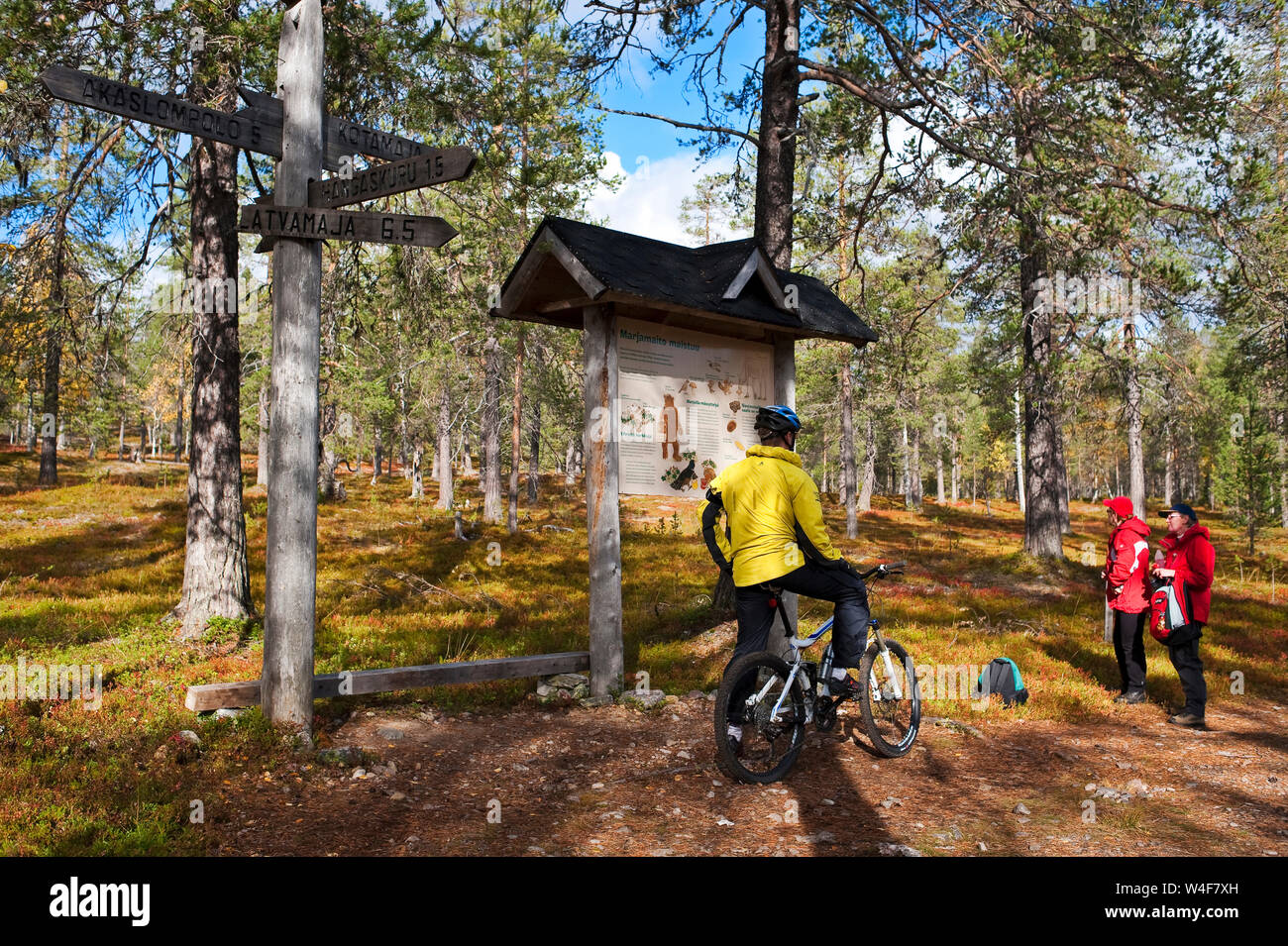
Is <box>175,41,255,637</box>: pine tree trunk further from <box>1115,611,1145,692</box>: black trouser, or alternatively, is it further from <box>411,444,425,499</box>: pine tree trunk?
<box>411,444,425,499</box>: pine tree trunk

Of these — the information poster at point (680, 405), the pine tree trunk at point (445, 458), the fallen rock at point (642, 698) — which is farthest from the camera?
the pine tree trunk at point (445, 458)

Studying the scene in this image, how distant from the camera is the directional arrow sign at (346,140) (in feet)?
21.4

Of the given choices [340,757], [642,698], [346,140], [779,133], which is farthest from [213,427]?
[779,133]

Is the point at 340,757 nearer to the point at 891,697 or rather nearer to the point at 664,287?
the point at 891,697

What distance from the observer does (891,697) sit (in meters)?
6.33

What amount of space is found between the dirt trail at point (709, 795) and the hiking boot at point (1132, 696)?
128 cm

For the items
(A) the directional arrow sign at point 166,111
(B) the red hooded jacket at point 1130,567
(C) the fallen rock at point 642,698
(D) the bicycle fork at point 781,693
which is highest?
(A) the directional arrow sign at point 166,111

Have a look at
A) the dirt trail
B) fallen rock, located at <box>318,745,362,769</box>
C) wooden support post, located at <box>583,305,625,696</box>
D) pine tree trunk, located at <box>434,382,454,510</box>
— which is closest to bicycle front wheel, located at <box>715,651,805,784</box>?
the dirt trail

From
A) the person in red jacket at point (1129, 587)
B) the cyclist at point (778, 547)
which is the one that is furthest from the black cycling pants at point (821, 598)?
the person in red jacket at point (1129, 587)

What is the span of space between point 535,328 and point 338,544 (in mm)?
7699

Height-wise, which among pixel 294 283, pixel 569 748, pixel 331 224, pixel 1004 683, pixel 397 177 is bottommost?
pixel 1004 683

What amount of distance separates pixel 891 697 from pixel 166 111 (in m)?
7.20

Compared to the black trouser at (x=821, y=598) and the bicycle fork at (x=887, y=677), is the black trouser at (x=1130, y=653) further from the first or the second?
the black trouser at (x=821, y=598)
